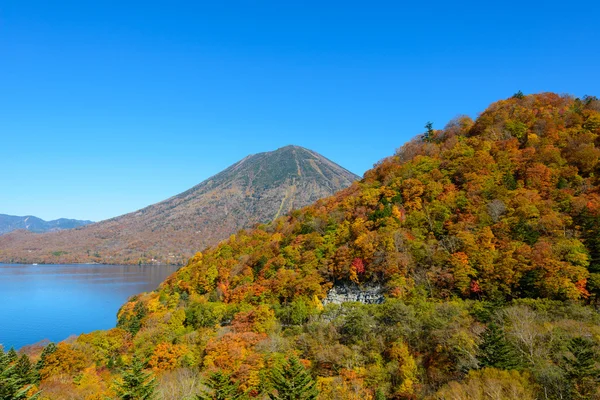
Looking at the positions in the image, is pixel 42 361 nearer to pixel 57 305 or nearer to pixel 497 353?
pixel 497 353

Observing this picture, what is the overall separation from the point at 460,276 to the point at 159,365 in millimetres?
19320

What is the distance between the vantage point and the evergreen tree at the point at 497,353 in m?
13.3

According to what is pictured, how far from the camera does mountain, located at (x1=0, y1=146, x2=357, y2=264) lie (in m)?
145

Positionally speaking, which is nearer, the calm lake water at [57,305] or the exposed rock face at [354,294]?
the exposed rock face at [354,294]

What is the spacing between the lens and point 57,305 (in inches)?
2247

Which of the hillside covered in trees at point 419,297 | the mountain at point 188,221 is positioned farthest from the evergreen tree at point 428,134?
the mountain at point 188,221

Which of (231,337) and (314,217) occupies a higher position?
(314,217)

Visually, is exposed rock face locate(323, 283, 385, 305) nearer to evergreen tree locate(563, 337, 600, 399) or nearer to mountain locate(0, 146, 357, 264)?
evergreen tree locate(563, 337, 600, 399)

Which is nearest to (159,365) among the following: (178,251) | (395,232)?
(395,232)

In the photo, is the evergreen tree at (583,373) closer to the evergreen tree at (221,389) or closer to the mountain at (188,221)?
the evergreen tree at (221,389)

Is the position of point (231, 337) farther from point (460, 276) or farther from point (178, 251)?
point (178, 251)

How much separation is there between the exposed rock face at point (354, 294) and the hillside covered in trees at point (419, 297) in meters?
0.34

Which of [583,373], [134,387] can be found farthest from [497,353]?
[134,387]

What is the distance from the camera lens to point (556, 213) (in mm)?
23797
